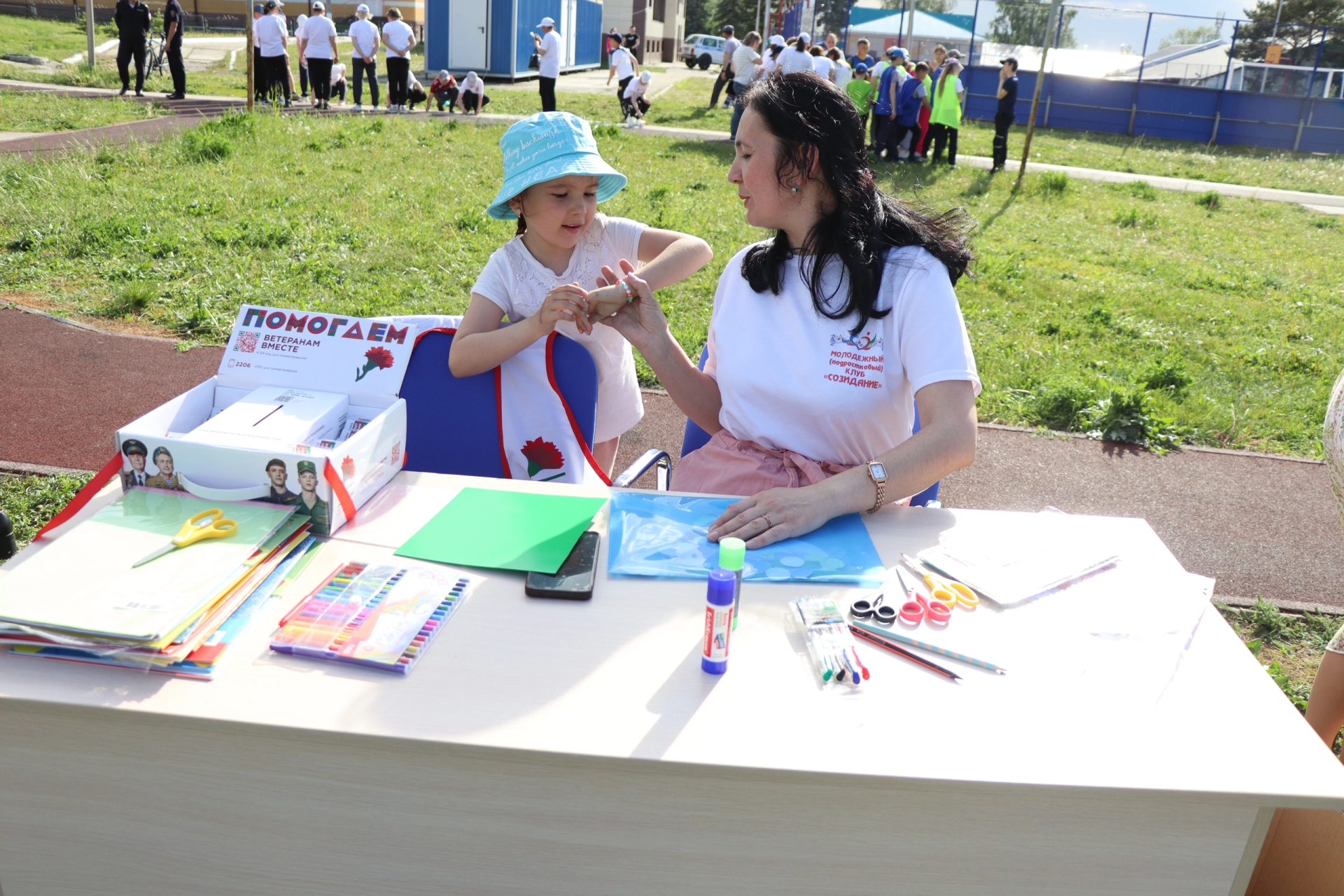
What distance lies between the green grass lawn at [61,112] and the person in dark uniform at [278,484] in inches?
474

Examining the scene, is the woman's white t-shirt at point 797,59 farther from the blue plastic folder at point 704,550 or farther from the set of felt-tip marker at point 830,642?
the set of felt-tip marker at point 830,642

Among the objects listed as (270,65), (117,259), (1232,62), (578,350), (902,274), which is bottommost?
(117,259)

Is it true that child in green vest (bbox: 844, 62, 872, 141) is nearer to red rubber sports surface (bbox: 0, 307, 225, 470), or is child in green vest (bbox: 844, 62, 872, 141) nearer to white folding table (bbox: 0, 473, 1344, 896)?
red rubber sports surface (bbox: 0, 307, 225, 470)

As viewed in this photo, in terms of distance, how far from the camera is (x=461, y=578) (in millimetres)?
1711

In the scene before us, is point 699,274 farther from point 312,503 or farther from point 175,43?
point 175,43

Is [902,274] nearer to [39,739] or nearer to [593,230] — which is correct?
[593,230]

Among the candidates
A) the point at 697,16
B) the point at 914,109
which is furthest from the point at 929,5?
the point at 697,16

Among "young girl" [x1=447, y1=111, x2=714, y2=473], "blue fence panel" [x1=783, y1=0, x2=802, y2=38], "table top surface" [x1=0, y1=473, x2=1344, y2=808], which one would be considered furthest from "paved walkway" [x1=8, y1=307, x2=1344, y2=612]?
"blue fence panel" [x1=783, y1=0, x2=802, y2=38]

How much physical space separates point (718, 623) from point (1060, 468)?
354cm

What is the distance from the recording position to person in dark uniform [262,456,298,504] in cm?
178

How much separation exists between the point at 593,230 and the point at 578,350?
0.37 m

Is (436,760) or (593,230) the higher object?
(593,230)

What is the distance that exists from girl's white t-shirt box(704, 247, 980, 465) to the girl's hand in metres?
0.37

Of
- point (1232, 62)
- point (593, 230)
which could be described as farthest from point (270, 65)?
point (1232, 62)
